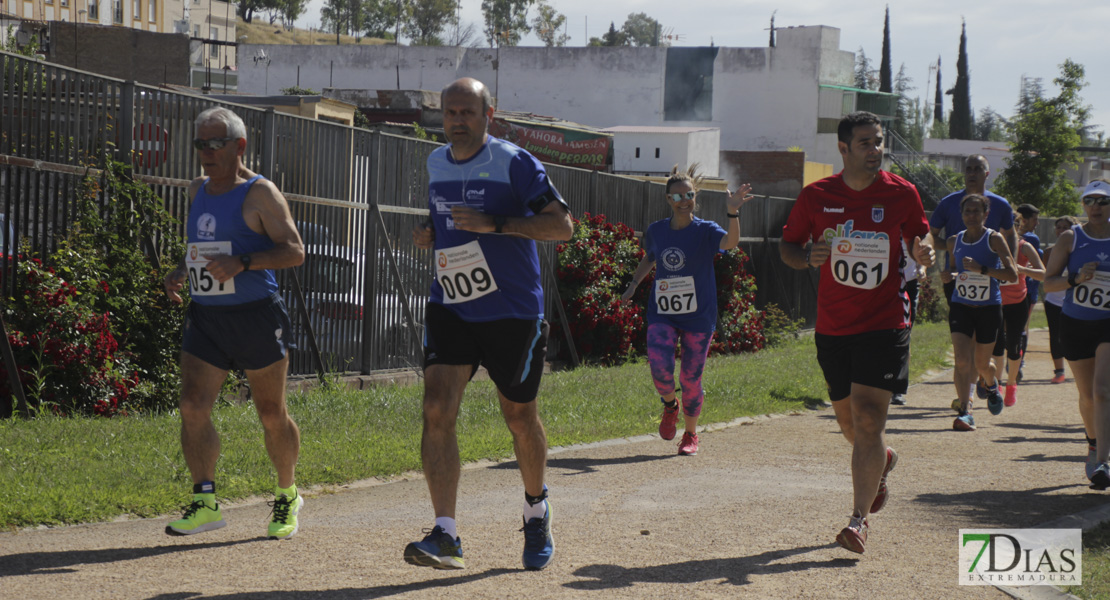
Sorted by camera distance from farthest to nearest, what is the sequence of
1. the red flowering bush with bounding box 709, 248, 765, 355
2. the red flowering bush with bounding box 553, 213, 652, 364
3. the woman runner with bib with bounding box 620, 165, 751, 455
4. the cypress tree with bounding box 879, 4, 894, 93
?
the cypress tree with bounding box 879, 4, 894, 93 → the red flowering bush with bounding box 709, 248, 765, 355 → the red flowering bush with bounding box 553, 213, 652, 364 → the woman runner with bib with bounding box 620, 165, 751, 455

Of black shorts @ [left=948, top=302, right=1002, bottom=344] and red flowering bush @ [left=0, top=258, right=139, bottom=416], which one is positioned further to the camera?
black shorts @ [left=948, top=302, right=1002, bottom=344]

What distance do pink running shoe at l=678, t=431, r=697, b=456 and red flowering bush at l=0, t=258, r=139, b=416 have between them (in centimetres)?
419

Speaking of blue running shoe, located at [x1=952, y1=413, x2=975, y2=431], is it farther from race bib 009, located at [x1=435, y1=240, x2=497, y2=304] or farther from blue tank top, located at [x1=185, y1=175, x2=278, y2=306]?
blue tank top, located at [x1=185, y1=175, x2=278, y2=306]

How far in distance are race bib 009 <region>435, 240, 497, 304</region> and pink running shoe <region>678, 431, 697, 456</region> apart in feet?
13.7

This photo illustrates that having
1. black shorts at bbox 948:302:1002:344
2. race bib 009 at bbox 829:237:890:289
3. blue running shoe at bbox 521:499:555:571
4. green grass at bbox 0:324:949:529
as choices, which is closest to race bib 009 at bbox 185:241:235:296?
green grass at bbox 0:324:949:529

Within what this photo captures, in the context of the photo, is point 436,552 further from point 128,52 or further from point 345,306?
point 128,52

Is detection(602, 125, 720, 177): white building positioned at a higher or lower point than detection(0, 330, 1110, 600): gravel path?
higher

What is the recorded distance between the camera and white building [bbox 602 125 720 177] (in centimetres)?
5138

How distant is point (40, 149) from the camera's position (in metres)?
9.02

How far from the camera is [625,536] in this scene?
612 cm

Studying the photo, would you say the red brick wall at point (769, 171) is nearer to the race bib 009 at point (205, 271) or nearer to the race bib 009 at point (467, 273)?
the race bib 009 at point (205, 271)

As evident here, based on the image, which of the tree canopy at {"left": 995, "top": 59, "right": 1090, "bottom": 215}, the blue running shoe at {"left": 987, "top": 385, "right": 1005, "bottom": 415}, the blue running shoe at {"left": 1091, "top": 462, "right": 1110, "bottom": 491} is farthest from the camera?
the tree canopy at {"left": 995, "top": 59, "right": 1090, "bottom": 215}

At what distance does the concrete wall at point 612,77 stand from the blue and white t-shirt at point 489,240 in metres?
56.8

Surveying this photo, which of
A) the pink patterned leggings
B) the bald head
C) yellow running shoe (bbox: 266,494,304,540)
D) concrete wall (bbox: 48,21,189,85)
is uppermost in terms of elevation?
concrete wall (bbox: 48,21,189,85)
